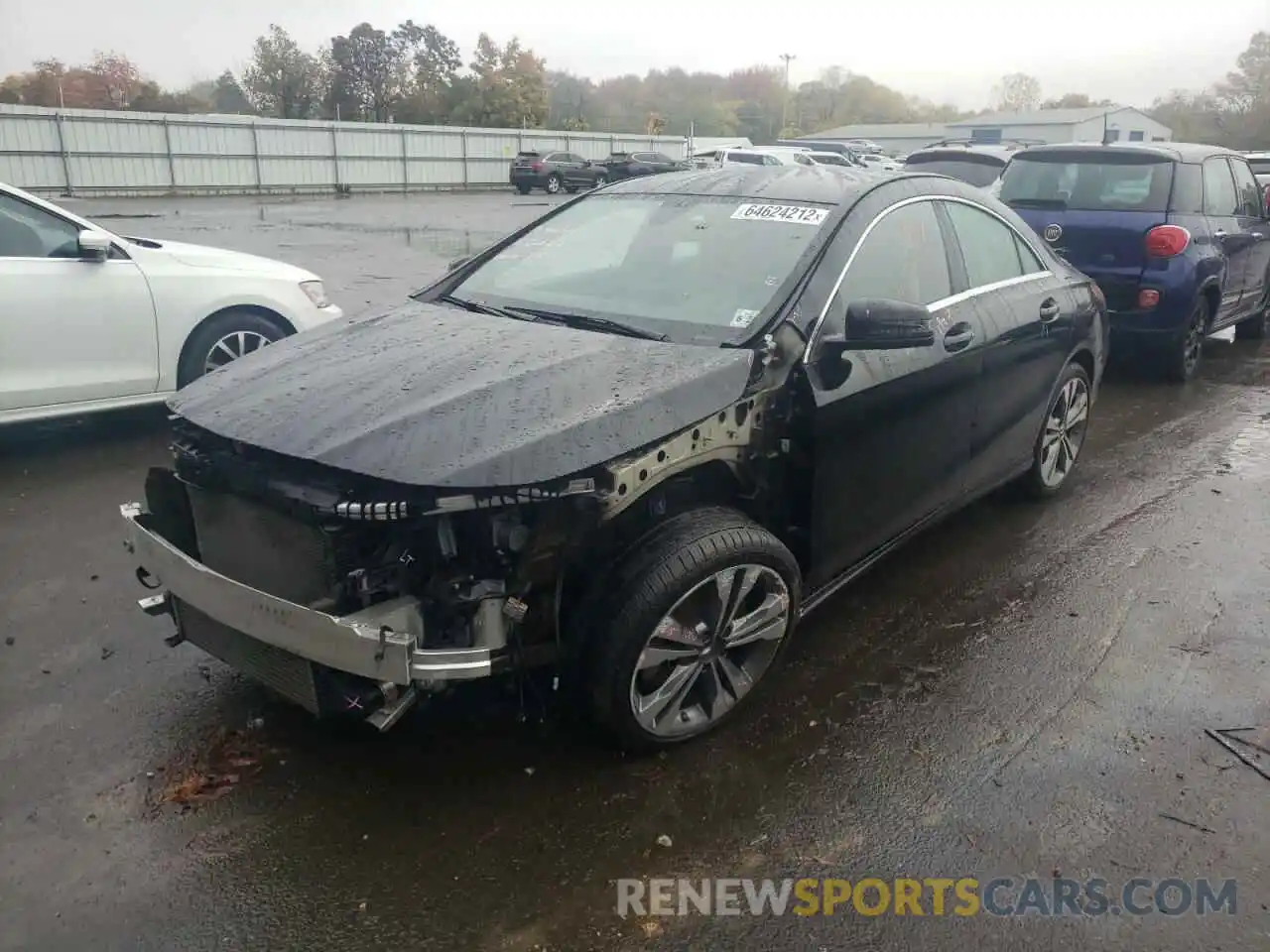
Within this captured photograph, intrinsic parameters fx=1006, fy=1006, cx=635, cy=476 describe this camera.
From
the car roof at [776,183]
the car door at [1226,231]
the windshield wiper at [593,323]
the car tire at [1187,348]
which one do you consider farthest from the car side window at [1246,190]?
the windshield wiper at [593,323]

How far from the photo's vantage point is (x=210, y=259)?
6.26 meters

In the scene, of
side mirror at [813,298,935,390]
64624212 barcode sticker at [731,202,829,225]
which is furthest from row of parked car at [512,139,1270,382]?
side mirror at [813,298,935,390]

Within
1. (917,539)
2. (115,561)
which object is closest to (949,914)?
(917,539)

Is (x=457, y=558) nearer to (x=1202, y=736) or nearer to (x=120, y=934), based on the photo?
(x=120, y=934)

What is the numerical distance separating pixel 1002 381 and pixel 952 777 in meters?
2.00

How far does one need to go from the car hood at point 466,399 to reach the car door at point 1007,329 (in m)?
1.57

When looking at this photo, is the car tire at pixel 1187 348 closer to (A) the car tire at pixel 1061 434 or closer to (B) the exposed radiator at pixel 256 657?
(A) the car tire at pixel 1061 434

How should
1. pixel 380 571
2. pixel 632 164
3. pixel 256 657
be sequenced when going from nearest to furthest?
pixel 380 571
pixel 256 657
pixel 632 164

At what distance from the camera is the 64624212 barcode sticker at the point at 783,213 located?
147 inches

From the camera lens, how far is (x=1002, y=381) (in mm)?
4426

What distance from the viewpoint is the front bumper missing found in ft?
8.45

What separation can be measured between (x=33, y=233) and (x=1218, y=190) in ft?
28.1

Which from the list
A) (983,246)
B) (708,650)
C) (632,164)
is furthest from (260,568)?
(632,164)

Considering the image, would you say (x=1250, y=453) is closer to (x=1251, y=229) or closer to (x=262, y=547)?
(x=1251, y=229)
